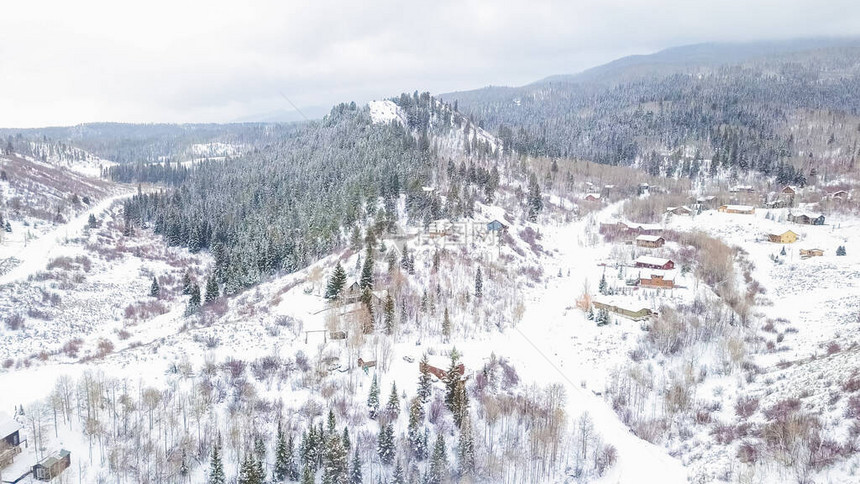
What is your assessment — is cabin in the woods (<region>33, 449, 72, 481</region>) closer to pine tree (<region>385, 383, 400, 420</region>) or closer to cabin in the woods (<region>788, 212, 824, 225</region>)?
pine tree (<region>385, 383, 400, 420</region>)

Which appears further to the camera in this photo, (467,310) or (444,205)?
(444,205)

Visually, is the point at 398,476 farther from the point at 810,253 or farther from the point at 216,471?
the point at 810,253

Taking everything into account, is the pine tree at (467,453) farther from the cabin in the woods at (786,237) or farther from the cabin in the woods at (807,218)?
the cabin in the woods at (807,218)

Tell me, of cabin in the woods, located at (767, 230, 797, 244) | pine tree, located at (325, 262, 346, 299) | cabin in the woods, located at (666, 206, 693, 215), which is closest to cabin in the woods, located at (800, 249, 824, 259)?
cabin in the woods, located at (767, 230, 797, 244)

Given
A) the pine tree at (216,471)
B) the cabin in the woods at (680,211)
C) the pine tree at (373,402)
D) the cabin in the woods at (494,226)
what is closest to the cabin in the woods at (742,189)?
the cabin in the woods at (680,211)

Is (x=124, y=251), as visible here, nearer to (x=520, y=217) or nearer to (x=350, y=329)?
(x=350, y=329)

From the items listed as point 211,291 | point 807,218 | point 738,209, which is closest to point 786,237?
point 807,218

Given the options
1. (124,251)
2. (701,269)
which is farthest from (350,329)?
(124,251)
